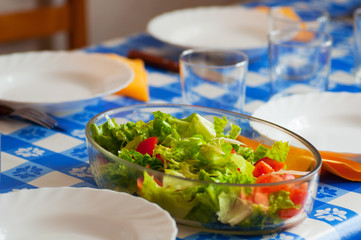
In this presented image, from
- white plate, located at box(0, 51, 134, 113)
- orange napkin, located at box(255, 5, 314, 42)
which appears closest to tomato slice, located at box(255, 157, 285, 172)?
white plate, located at box(0, 51, 134, 113)

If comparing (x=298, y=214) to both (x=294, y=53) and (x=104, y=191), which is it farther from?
(x=294, y=53)

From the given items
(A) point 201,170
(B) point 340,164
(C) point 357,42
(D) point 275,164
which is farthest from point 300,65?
(A) point 201,170

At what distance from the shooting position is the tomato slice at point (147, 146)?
2.97 feet

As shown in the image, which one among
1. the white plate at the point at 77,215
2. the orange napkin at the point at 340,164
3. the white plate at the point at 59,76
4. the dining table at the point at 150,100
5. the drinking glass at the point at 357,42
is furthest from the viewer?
the drinking glass at the point at 357,42

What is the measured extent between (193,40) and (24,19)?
3.17ft

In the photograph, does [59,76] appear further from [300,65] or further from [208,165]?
[208,165]

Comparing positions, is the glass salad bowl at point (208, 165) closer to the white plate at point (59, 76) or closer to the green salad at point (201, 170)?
the green salad at point (201, 170)

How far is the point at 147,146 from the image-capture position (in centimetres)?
91

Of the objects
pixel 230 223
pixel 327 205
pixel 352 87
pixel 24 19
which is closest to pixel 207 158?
pixel 230 223

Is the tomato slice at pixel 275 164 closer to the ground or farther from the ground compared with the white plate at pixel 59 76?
farther from the ground

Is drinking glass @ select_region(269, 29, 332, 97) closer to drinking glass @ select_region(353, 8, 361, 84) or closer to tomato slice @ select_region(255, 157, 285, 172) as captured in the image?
drinking glass @ select_region(353, 8, 361, 84)

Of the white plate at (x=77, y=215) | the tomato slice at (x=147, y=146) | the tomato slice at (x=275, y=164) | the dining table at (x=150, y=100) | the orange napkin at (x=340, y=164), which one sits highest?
the tomato slice at (x=147, y=146)

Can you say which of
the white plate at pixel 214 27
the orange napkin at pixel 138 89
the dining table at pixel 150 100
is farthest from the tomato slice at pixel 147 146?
the white plate at pixel 214 27

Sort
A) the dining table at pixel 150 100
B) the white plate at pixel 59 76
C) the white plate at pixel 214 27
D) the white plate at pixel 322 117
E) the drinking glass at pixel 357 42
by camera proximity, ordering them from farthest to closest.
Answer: the white plate at pixel 214 27 → the drinking glass at pixel 357 42 → the white plate at pixel 59 76 → the white plate at pixel 322 117 → the dining table at pixel 150 100
